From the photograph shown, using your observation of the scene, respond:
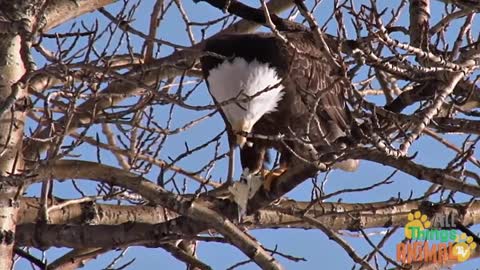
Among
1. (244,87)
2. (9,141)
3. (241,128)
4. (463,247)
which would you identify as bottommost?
(9,141)

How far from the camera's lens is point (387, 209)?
335cm

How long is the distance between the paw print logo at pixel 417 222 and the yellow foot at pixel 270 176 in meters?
0.51

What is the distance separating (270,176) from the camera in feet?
10.2

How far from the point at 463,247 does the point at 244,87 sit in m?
1.04

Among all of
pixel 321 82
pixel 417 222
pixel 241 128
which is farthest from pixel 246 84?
pixel 417 222

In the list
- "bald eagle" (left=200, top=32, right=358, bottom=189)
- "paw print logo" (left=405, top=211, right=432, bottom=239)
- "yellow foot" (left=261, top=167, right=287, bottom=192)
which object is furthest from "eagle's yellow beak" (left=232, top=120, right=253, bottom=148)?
"paw print logo" (left=405, top=211, right=432, bottom=239)

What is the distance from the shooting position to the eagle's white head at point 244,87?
3193 millimetres

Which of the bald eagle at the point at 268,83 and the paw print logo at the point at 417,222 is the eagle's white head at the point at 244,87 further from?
the paw print logo at the point at 417,222

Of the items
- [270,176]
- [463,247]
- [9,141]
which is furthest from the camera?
[463,247]

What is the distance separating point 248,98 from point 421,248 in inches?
47.7

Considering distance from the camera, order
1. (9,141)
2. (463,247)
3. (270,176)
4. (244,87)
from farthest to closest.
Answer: (463,247)
(244,87)
(270,176)
(9,141)

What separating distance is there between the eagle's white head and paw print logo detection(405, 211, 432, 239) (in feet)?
2.16

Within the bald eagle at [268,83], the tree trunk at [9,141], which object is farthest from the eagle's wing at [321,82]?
the tree trunk at [9,141]

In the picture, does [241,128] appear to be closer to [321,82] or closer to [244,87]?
[244,87]
